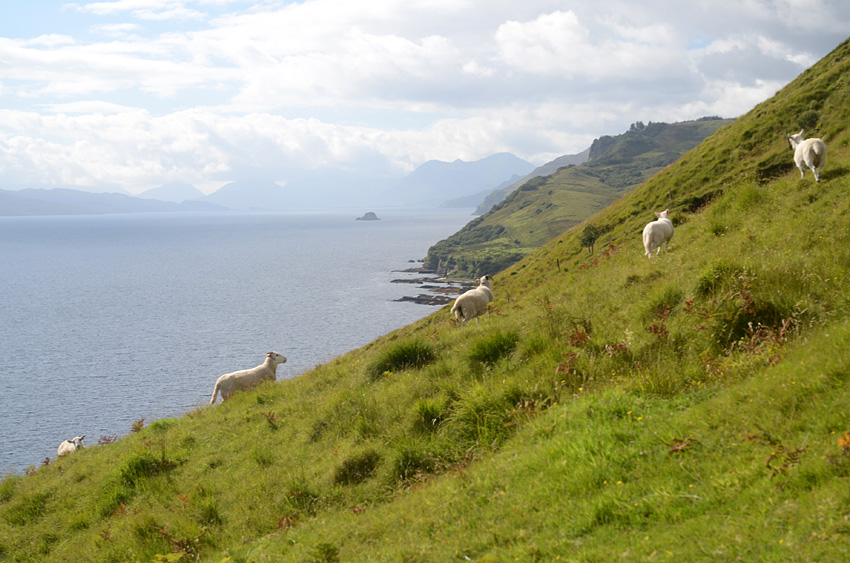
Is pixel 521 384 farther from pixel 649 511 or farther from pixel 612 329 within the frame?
pixel 649 511

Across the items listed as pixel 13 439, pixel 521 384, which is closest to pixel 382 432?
pixel 521 384

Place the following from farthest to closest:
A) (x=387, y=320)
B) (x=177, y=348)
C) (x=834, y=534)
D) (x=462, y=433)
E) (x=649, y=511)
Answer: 1. (x=387, y=320)
2. (x=177, y=348)
3. (x=462, y=433)
4. (x=649, y=511)
5. (x=834, y=534)

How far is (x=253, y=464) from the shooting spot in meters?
10.8

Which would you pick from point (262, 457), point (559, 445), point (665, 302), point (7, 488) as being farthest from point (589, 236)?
point (7, 488)

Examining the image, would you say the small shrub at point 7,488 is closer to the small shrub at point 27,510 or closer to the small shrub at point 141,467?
the small shrub at point 27,510

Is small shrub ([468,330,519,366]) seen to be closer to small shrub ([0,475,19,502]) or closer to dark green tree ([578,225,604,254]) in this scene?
small shrub ([0,475,19,502])

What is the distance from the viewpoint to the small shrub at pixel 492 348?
1105 cm

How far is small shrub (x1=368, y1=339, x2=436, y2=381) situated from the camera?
42.3 ft

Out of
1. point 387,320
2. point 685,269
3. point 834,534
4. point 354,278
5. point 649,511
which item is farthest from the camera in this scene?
point 354,278

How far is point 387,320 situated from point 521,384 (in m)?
90.1

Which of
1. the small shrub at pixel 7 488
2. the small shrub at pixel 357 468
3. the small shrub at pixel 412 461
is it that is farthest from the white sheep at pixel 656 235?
the small shrub at pixel 7 488

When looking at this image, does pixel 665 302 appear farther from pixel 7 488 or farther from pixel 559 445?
pixel 7 488

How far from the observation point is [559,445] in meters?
6.59

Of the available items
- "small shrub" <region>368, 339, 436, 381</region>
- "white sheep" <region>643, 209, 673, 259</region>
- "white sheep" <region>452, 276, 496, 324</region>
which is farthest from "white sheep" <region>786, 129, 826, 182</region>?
"small shrub" <region>368, 339, 436, 381</region>
